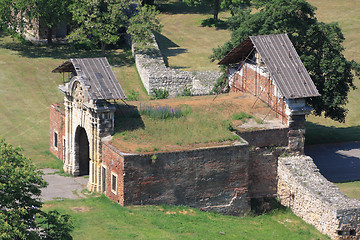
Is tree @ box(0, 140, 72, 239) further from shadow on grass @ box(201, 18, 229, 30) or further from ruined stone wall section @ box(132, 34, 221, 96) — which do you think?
shadow on grass @ box(201, 18, 229, 30)

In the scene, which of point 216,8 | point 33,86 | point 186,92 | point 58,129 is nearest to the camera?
point 58,129

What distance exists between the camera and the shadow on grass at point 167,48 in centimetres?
6975

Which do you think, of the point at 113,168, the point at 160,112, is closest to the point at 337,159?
the point at 160,112

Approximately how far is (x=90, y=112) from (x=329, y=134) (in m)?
23.2

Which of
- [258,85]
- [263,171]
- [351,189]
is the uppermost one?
[258,85]

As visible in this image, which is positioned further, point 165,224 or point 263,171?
point 263,171

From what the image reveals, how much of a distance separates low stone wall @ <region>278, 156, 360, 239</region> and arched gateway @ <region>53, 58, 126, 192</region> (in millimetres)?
11508

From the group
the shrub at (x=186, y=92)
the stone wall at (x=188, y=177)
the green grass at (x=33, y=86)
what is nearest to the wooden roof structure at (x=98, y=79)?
the stone wall at (x=188, y=177)

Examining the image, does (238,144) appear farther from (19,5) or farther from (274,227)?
(19,5)

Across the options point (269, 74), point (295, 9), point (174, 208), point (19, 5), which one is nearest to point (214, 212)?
point (174, 208)

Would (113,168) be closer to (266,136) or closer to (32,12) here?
(266,136)

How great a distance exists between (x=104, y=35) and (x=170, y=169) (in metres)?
28.7

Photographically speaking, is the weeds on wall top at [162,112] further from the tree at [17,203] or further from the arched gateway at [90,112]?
the tree at [17,203]

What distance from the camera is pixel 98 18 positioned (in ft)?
209
